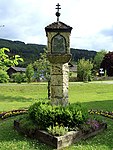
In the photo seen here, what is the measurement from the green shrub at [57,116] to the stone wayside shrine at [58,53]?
0.91 metres

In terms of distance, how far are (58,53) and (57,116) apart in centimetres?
347

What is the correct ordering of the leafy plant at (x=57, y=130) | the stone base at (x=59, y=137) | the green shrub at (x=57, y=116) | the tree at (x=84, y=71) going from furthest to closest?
the tree at (x=84, y=71), the green shrub at (x=57, y=116), the leafy plant at (x=57, y=130), the stone base at (x=59, y=137)

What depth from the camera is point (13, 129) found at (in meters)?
14.7

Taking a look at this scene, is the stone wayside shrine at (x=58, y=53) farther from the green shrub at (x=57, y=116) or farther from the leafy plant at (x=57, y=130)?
the leafy plant at (x=57, y=130)

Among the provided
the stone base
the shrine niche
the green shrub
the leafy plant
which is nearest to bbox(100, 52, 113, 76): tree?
the shrine niche

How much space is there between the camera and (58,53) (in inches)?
576

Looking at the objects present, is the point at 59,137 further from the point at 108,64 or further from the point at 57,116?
the point at 108,64

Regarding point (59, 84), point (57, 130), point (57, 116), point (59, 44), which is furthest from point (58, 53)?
point (57, 130)

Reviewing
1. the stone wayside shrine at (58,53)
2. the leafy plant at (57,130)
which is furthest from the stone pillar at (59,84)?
the leafy plant at (57,130)

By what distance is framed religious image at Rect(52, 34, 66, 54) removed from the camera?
14.7 metres

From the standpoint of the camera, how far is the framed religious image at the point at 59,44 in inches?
580

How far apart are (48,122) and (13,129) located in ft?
8.26

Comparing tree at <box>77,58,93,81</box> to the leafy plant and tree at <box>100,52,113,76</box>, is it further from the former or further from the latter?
the leafy plant

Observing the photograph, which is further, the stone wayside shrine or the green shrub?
Result: the stone wayside shrine
